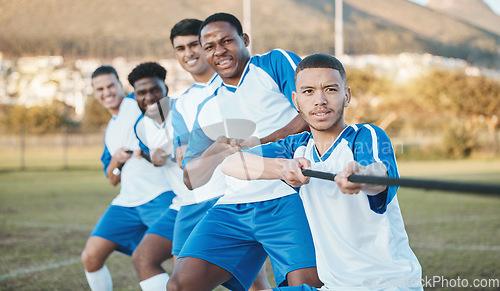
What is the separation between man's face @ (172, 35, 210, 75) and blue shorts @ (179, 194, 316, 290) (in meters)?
1.16

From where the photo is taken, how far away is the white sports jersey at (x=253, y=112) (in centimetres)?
307

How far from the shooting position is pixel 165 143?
4191mm

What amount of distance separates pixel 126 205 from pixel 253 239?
1.77m

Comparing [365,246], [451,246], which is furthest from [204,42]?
[451,246]

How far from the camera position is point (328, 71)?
255 centimetres

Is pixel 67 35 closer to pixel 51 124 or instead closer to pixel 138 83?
pixel 51 124

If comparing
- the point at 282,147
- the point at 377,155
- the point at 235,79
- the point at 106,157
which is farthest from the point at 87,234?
the point at 377,155

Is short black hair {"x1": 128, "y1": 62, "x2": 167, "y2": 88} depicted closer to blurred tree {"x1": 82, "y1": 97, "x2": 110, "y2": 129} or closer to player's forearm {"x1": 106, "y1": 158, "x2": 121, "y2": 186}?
player's forearm {"x1": 106, "y1": 158, "x2": 121, "y2": 186}

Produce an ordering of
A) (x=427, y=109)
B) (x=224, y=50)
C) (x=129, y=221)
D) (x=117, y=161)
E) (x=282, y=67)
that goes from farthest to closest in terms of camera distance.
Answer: (x=427, y=109), (x=117, y=161), (x=129, y=221), (x=224, y=50), (x=282, y=67)

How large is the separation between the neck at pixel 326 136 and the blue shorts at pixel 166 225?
1.78 m

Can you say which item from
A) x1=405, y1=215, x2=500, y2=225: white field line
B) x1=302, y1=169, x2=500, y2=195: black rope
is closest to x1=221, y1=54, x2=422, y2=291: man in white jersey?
x1=302, y1=169, x2=500, y2=195: black rope

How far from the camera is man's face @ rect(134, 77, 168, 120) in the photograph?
430 cm

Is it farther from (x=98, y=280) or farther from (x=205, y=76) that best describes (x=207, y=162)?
(x=98, y=280)

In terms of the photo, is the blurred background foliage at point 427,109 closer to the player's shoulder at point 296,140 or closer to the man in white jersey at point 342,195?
the player's shoulder at point 296,140
